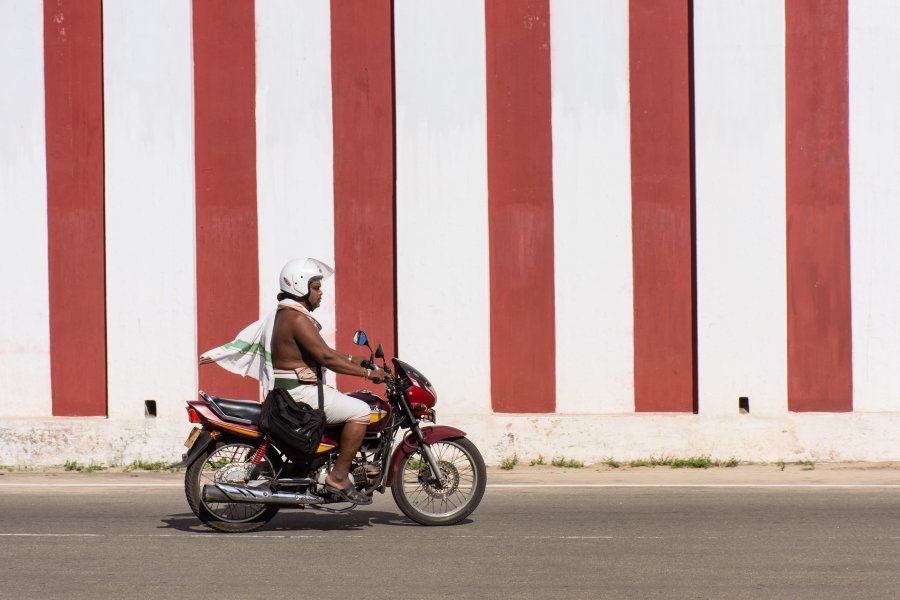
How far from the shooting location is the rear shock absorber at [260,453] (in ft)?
24.7

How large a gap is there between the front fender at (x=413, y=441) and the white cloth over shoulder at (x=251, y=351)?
105cm

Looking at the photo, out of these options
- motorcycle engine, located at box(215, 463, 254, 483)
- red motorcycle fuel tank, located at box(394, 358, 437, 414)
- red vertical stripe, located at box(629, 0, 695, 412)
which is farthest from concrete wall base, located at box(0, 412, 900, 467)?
motorcycle engine, located at box(215, 463, 254, 483)

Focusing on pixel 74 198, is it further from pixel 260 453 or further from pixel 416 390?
pixel 416 390

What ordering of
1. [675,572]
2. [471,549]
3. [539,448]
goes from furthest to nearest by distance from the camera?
[539,448] → [471,549] → [675,572]

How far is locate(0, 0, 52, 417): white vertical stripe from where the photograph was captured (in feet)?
39.6

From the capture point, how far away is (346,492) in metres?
7.50

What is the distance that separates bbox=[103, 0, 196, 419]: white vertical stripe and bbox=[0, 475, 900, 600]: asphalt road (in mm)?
2704

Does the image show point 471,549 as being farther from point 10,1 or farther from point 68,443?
point 10,1

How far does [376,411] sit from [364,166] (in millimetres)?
4987

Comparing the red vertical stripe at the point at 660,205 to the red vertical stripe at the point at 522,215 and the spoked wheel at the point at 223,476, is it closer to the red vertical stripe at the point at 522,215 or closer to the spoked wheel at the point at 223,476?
the red vertical stripe at the point at 522,215

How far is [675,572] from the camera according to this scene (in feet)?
21.0

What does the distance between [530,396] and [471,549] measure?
4882 mm

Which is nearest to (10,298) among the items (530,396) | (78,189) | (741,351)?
(78,189)

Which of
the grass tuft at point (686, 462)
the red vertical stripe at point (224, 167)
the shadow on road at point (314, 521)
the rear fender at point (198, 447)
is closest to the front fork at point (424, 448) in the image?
the shadow on road at point (314, 521)
